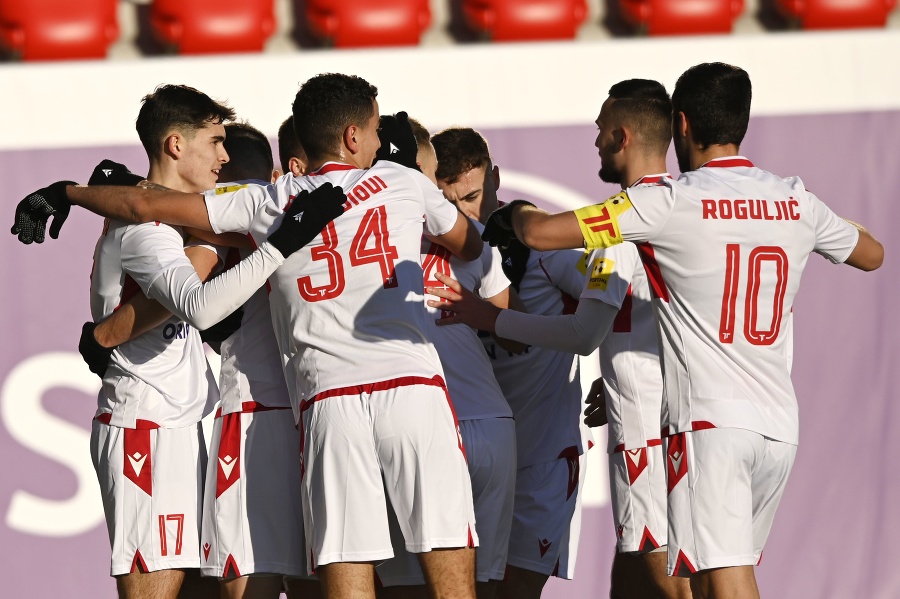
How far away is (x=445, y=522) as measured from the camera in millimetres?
3939

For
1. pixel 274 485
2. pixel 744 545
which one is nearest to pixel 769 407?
pixel 744 545

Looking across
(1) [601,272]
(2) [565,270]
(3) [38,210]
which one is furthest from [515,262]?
(3) [38,210]

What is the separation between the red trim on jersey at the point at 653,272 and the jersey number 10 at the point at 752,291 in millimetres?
197

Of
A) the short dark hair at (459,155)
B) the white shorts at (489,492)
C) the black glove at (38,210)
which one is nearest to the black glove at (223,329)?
the black glove at (38,210)

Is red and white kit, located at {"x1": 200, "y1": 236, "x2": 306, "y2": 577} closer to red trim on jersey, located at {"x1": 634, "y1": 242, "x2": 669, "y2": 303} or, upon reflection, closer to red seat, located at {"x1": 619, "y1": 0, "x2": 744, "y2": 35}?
red trim on jersey, located at {"x1": 634, "y1": 242, "x2": 669, "y2": 303}

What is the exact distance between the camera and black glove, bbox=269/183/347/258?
3.90 m

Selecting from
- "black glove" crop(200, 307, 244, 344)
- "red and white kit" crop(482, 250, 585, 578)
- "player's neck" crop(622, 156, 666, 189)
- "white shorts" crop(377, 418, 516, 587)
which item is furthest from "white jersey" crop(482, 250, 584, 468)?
"black glove" crop(200, 307, 244, 344)

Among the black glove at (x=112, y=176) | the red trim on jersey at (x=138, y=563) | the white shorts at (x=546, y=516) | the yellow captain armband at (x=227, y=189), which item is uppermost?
the black glove at (x=112, y=176)

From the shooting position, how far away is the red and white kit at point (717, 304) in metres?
3.89

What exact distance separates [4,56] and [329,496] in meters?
5.11

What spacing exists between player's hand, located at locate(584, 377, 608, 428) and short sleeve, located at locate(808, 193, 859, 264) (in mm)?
1235

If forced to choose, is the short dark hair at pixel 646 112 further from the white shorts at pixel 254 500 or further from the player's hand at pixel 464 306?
the white shorts at pixel 254 500

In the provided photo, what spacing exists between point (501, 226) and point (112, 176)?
143 cm

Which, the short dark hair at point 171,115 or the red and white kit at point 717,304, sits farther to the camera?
the short dark hair at point 171,115
